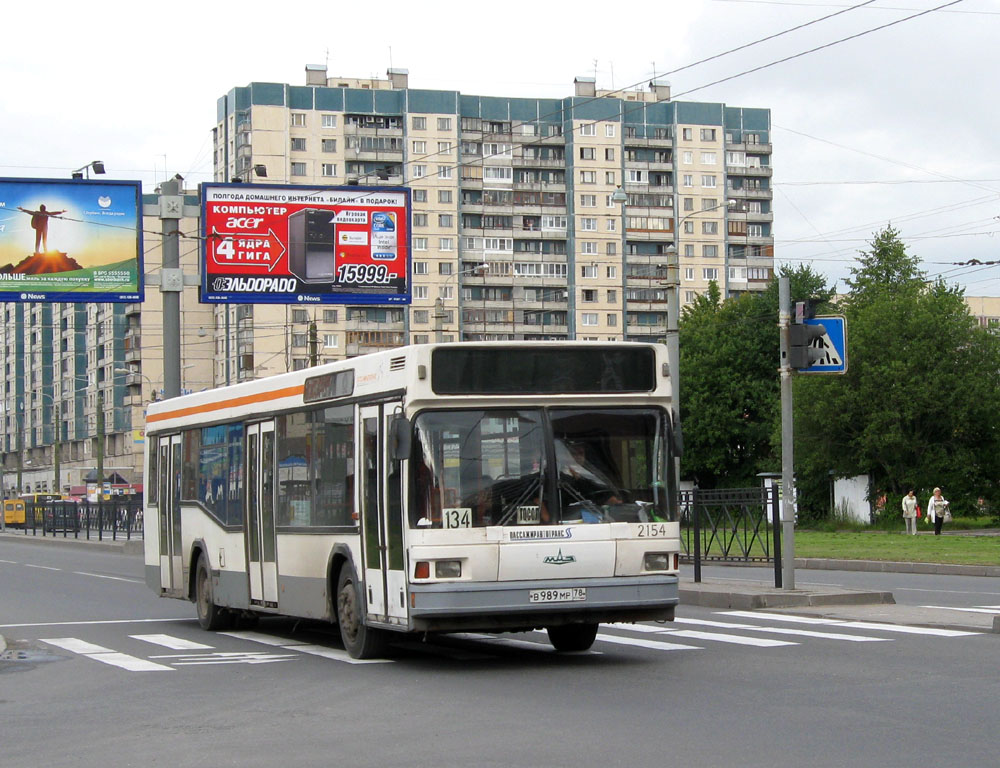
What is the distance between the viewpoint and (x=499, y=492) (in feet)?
40.9

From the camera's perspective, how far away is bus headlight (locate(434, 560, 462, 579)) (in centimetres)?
1230

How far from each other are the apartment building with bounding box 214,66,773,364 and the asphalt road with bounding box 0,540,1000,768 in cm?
9220

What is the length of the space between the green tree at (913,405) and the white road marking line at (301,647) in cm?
4943

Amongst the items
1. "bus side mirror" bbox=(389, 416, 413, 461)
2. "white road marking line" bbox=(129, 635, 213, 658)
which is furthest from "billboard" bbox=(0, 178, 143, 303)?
"bus side mirror" bbox=(389, 416, 413, 461)

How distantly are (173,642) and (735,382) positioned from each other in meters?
65.5

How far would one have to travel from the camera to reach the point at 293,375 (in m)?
15.4

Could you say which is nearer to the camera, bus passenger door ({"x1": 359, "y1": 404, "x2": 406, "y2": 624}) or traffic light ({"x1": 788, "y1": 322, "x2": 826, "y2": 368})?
bus passenger door ({"x1": 359, "y1": 404, "x2": 406, "y2": 624})

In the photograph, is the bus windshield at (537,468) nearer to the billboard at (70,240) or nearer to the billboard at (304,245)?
the billboard at (304,245)


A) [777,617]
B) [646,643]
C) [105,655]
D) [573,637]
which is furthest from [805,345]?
[105,655]

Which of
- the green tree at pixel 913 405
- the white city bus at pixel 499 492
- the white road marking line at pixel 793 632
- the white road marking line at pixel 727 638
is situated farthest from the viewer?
the green tree at pixel 913 405

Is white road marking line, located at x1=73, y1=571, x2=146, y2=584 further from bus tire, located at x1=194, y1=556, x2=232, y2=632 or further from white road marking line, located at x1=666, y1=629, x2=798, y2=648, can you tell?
white road marking line, located at x1=666, y1=629, x2=798, y2=648

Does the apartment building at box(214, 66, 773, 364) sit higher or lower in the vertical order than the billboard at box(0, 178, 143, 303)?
higher

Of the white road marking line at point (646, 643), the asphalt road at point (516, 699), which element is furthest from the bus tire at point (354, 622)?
the white road marking line at point (646, 643)

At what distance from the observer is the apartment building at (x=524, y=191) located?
4417 inches
